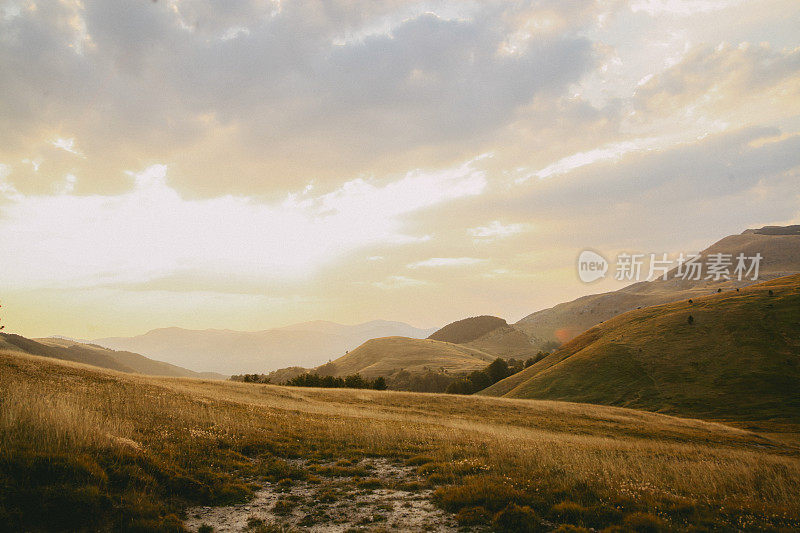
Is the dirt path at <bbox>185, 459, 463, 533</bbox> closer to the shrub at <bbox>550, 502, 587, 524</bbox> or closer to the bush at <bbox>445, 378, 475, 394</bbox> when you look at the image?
the shrub at <bbox>550, 502, 587, 524</bbox>

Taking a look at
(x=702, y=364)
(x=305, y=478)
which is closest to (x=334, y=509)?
(x=305, y=478)

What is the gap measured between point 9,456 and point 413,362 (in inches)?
7441

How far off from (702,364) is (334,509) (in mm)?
96690

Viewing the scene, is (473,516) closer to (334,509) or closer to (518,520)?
(518,520)

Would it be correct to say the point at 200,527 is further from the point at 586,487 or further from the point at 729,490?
the point at 729,490

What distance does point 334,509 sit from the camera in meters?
10.2

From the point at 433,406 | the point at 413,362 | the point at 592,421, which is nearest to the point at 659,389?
the point at 592,421

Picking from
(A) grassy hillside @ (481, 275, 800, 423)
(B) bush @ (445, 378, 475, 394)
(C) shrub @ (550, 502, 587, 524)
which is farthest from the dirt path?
(B) bush @ (445, 378, 475, 394)

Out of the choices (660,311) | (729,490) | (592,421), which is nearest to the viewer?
(729,490)

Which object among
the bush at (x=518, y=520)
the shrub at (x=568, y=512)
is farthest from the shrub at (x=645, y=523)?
the bush at (x=518, y=520)

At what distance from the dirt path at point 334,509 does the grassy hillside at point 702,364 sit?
256ft

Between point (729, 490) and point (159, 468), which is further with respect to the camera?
point (729, 490)

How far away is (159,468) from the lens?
10.4 meters

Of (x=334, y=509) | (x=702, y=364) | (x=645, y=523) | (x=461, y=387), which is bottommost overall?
(x=461, y=387)
